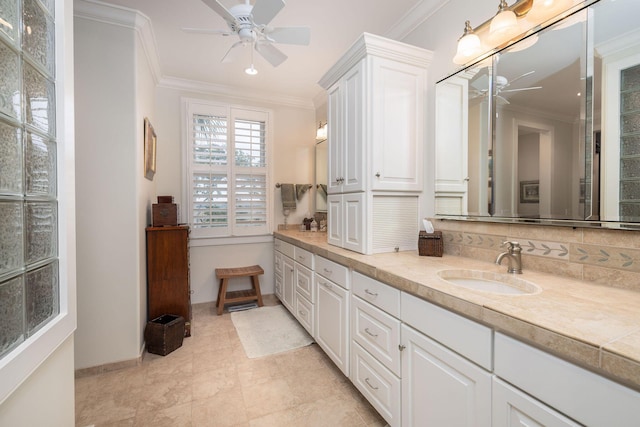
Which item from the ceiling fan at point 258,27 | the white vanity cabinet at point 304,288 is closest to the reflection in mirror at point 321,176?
the white vanity cabinet at point 304,288

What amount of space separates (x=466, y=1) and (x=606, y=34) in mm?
911

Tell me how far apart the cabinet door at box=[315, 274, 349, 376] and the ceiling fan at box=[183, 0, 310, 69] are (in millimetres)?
1782

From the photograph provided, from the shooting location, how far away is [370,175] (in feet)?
6.35

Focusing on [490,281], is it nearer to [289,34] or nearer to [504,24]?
[504,24]

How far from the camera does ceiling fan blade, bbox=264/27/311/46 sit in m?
1.89

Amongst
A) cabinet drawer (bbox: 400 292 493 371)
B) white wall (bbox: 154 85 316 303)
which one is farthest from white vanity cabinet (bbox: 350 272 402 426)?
white wall (bbox: 154 85 316 303)

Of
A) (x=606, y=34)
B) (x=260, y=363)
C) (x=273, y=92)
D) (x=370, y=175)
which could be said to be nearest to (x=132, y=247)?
(x=260, y=363)

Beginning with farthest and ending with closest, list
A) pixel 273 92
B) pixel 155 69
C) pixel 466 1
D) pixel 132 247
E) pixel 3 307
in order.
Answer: pixel 273 92, pixel 155 69, pixel 132 247, pixel 466 1, pixel 3 307

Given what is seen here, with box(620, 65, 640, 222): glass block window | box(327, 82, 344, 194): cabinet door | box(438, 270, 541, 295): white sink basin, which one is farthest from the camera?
box(327, 82, 344, 194): cabinet door

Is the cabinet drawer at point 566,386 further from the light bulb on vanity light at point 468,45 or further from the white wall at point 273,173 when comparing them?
the white wall at point 273,173

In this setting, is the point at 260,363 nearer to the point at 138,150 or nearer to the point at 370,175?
the point at 370,175

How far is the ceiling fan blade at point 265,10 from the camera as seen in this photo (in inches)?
63.6

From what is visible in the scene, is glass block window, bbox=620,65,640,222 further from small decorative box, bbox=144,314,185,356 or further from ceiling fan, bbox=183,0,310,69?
small decorative box, bbox=144,314,185,356

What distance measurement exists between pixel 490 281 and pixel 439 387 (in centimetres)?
61
